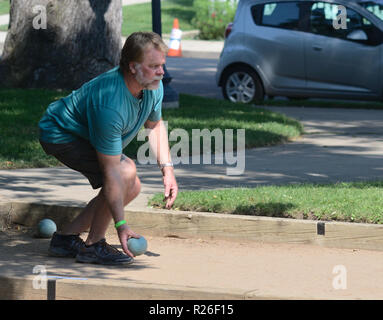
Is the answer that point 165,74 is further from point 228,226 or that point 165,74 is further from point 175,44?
point 175,44

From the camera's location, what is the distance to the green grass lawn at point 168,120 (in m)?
9.31

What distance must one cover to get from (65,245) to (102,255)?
0.36 metres

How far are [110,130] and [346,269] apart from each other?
68.8 inches

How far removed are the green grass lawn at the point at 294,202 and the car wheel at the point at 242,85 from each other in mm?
7322

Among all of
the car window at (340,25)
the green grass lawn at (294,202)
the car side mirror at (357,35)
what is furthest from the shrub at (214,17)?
the green grass lawn at (294,202)

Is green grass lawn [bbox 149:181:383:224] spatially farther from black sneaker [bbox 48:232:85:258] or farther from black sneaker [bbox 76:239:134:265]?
black sneaker [bbox 76:239:134:265]

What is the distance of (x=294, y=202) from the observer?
269 inches

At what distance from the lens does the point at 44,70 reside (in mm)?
13219

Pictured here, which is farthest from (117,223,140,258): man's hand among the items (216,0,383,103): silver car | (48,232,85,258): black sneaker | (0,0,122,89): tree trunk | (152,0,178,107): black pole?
(216,0,383,103): silver car

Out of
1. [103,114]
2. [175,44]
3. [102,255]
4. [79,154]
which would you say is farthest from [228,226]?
[175,44]

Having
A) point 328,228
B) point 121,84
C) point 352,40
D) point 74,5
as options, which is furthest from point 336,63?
point 121,84

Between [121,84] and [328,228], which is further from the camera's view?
[328,228]
